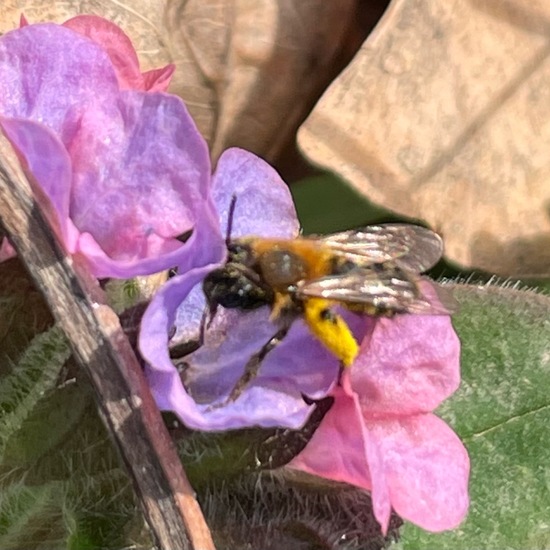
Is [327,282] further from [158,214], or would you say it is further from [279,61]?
[279,61]

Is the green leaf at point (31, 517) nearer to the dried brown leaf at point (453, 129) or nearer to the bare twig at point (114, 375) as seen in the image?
the bare twig at point (114, 375)

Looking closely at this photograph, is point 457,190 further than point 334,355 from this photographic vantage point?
Yes

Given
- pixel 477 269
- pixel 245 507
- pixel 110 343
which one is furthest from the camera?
pixel 477 269

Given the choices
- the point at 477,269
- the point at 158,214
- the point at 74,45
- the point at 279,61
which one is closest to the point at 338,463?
the point at 158,214

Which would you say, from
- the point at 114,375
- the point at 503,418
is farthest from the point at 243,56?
the point at 114,375

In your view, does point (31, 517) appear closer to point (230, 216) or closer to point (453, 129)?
point (230, 216)

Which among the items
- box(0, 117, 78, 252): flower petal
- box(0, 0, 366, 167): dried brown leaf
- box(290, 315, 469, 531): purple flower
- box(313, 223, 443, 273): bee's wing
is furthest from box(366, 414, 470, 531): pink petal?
box(0, 0, 366, 167): dried brown leaf

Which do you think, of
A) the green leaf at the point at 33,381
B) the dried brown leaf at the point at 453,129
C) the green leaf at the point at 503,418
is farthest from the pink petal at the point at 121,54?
the dried brown leaf at the point at 453,129
